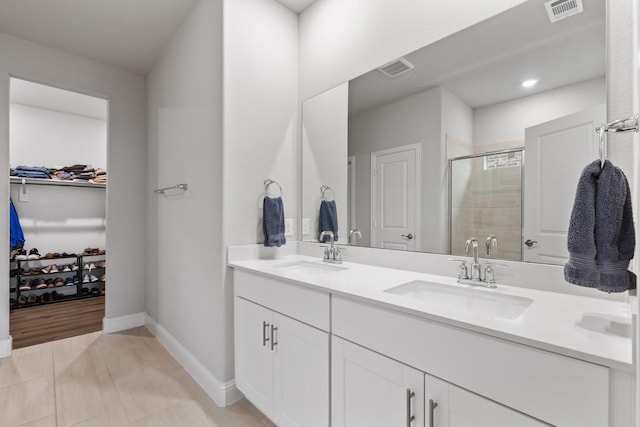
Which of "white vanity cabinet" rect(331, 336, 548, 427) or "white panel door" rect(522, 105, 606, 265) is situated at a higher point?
"white panel door" rect(522, 105, 606, 265)

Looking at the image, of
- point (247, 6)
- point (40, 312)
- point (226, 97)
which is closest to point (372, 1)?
point (247, 6)

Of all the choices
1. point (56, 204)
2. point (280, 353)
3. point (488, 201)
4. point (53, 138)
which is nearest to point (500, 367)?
point (488, 201)

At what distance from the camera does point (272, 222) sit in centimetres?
195

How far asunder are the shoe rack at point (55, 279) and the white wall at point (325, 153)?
3734 millimetres

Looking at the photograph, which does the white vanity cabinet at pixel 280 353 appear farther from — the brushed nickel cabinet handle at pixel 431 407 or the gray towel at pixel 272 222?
the brushed nickel cabinet handle at pixel 431 407

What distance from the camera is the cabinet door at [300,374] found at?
1.25 meters

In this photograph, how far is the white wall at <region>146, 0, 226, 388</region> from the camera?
1876mm

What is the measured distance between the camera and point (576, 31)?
3.63ft

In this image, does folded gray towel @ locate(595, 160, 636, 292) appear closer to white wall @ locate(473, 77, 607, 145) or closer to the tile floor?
white wall @ locate(473, 77, 607, 145)

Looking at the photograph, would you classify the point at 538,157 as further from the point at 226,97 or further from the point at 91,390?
the point at 91,390

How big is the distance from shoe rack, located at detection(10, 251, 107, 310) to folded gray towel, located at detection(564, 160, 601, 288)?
5.07 metres

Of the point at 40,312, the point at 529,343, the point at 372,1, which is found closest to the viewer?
the point at 529,343

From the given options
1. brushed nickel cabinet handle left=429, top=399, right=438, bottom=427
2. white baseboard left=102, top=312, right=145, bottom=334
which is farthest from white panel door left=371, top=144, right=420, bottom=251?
white baseboard left=102, top=312, right=145, bottom=334

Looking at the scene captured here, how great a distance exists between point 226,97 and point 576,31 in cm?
165
